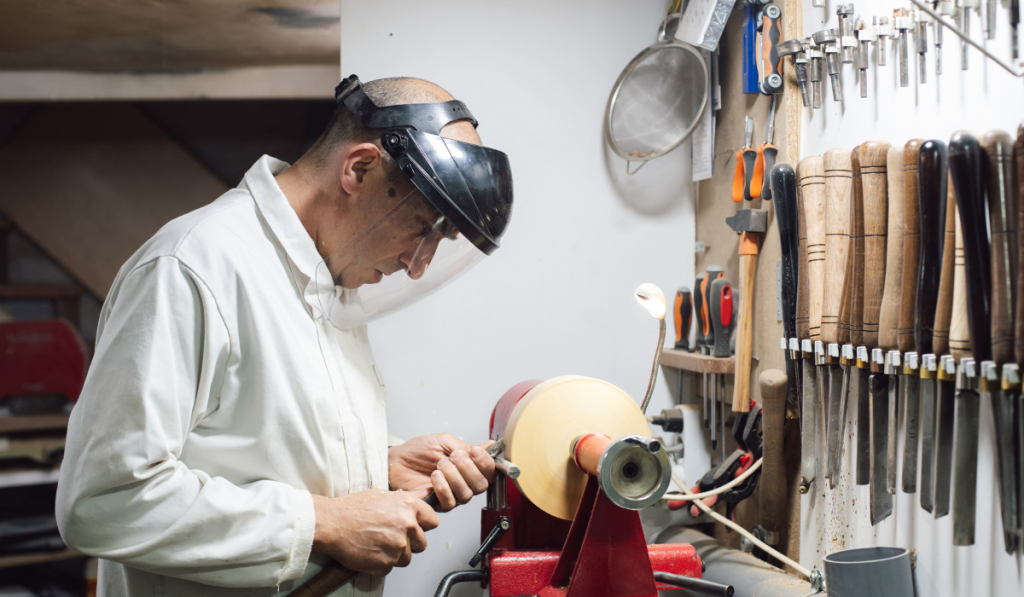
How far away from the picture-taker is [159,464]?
0.93 m

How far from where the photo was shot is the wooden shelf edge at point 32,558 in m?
2.20

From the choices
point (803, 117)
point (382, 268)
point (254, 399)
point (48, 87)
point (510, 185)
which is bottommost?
point (254, 399)

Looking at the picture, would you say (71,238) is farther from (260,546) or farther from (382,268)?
(260,546)

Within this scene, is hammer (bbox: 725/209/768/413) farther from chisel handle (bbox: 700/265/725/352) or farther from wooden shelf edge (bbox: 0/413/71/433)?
wooden shelf edge (bbox: 0/413/71/433)

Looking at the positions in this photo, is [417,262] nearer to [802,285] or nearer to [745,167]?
[802,285]

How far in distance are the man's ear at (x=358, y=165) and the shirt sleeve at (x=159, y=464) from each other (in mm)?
314

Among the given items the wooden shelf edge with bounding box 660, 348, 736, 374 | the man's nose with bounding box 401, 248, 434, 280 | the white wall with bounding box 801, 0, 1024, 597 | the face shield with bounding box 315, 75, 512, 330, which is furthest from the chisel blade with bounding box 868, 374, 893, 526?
the man's nose with bounding box 401, 248, 434, 280

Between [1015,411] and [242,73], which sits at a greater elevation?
[242,73]

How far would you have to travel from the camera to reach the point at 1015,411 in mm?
875

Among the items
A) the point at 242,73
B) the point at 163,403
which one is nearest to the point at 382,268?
the point at 163,403

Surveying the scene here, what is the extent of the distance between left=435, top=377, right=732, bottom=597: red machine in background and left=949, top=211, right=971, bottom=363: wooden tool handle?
463mm

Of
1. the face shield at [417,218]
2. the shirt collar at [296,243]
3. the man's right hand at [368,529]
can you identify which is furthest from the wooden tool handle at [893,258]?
the shirt collar at [296,243]

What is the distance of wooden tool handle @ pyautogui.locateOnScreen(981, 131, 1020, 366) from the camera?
84 centimetres

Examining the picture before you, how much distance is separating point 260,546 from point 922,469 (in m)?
1.05
